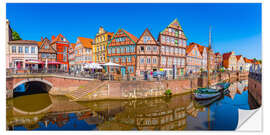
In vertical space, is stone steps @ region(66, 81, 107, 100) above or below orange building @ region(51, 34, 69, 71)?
below

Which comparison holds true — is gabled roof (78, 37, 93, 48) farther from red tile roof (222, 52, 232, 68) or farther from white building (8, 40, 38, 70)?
red tile roof (222, 52, 232, 68)

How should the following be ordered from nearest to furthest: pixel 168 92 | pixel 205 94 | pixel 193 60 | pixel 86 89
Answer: pixel 86 89, pixel 205 94, pixel 168 92, pixel 193 60

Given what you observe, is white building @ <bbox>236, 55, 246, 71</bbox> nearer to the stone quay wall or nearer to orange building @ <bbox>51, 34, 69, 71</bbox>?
the stone quay wall

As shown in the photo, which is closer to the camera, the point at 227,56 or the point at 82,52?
the point at 82,52

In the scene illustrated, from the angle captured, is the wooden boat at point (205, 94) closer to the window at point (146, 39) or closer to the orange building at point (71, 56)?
the window at point (146, 39)

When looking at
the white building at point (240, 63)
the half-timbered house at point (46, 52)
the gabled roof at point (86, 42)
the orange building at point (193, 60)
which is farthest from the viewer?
the white building at point (240, 63)

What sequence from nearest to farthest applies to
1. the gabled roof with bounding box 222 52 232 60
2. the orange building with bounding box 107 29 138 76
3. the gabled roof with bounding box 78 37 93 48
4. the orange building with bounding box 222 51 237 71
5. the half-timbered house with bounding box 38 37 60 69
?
the half-timbered house with bounding box 38 37 60 69, the orange building with bounding box 107 29 138 76, the gabled roof with bounding box 78 37 93 48, the orange building with bounding box 222 51 237 71, the gabled roof with bounding box 222 52 232 60

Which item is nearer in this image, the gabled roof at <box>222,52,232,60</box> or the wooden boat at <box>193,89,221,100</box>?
the wooden boat at <box>193,89,221,100</box>

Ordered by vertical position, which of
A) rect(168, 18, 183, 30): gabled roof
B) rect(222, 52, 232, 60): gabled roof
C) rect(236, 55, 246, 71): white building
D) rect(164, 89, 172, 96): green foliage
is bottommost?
rect(164, 89, 172, 96): green foliage

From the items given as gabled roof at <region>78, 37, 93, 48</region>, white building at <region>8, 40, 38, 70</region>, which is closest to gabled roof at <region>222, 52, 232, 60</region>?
gabled roof at <region>78, 37, 93, 48</region>

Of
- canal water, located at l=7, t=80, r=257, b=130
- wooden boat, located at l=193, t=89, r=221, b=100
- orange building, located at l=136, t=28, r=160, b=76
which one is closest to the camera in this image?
canal water, located at l=7, t=80, r=257, b=130

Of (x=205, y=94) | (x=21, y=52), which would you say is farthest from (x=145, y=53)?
(x=21, y=52)

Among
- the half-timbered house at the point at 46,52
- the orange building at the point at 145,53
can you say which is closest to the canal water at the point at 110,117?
the orange building at the point at 145,53

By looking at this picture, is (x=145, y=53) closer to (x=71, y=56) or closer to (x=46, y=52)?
(x=46, y=52)
